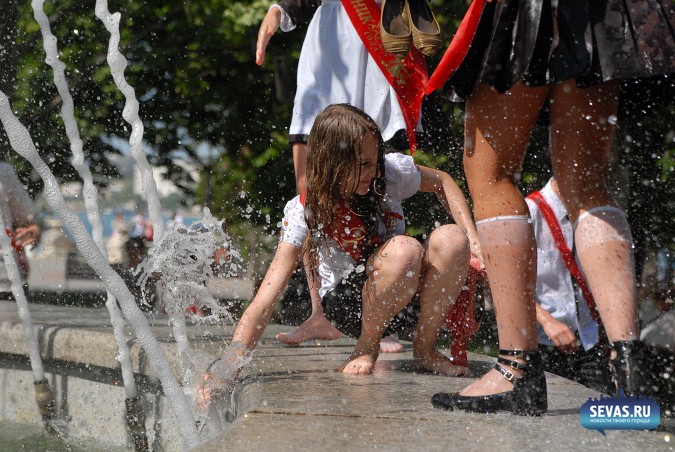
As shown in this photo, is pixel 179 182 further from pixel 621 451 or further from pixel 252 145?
pixel 621 451

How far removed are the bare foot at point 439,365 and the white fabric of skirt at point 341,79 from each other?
93cm

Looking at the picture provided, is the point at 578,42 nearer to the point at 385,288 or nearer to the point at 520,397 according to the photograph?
the point at 520,397

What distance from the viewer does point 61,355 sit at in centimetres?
385

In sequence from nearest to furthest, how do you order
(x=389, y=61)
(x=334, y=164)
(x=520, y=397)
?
1. (x=520, y=397)
2. (x=334, y=164)
3. (x=389, y=61)

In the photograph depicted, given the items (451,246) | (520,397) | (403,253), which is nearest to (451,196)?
(451,246)

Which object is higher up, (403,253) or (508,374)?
(403,253)

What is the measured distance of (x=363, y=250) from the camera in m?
3.06

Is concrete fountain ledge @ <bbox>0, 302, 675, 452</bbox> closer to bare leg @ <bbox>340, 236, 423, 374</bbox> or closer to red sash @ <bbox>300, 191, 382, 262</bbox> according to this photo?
bare leg @ <bbox>340, 236, 423, 374</bbox>

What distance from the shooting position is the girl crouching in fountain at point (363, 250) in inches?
114

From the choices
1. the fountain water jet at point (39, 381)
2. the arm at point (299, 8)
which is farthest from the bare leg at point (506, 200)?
the fountain water jet at point (39, 381)

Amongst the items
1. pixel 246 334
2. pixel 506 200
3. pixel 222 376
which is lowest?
pixel 222 376

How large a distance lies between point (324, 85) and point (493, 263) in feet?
5.29

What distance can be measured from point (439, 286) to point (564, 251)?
0.49 metres

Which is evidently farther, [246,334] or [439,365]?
[439,365]
